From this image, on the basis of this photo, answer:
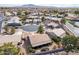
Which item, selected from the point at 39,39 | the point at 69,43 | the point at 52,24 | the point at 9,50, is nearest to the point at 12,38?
the point at 9,50

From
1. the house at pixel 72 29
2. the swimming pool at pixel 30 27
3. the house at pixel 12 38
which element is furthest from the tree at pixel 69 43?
the house at pixel 12 38

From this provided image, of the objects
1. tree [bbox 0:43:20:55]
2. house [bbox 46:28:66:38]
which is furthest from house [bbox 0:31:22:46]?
house [bbox 46:28:66:38]

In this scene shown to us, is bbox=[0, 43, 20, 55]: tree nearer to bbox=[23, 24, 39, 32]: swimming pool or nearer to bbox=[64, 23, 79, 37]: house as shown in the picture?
bbox=[23, 24, 39, 32]: swimming pool

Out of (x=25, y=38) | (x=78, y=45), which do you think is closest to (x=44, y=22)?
(x=25, y=38)

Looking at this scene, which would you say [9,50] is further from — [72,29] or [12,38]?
[72,29]

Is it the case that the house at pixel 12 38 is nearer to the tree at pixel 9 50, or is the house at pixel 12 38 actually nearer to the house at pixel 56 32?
the tree at pixel 9 50
